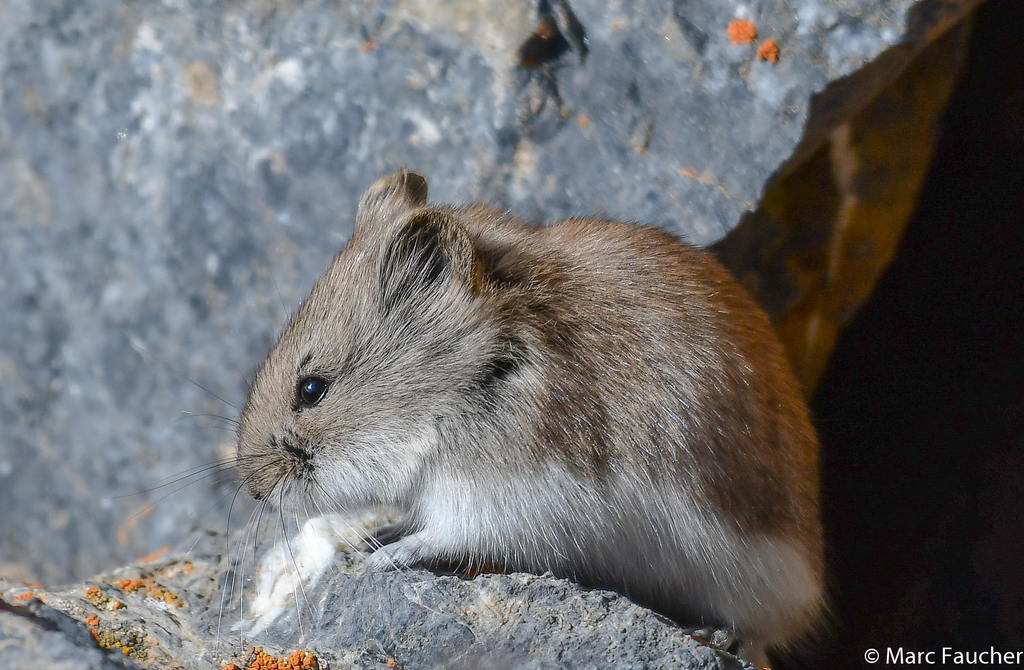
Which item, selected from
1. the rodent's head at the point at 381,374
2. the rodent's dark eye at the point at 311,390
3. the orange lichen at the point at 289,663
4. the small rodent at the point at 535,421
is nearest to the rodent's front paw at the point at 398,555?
the small rodent at the point at 535,421

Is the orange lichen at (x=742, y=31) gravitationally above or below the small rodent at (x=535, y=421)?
above

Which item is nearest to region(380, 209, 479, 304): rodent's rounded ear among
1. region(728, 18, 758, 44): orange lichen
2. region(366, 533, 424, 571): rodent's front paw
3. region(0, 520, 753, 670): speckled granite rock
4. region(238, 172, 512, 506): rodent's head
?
region(238, 172, 512, 506): rodent's head

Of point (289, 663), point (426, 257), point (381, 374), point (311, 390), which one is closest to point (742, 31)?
point (426, 257)

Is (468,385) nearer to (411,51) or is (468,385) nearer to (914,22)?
(411,51)

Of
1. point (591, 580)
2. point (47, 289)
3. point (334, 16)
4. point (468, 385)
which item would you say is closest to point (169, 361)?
point (47, 289)

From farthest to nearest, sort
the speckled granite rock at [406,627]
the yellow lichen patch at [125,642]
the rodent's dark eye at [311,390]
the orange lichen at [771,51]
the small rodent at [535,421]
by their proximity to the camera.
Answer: the orange lichen at [771,51], the rodent's dark eye at [311,390], the small rodent at [535,421], the speckled granite rock at [406,627], the yellow lichen patch at [125,642]

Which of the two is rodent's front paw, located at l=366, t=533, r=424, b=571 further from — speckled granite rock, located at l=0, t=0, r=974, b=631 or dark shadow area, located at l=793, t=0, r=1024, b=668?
dark shadow area, located at l=793, t=0, r=1024, b=668

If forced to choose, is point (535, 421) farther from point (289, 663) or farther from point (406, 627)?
point (289, 663)

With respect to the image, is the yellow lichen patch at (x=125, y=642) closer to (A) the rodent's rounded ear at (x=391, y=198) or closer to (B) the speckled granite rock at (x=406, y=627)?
(B) the speckled granite rock at (x=406, y=627)
